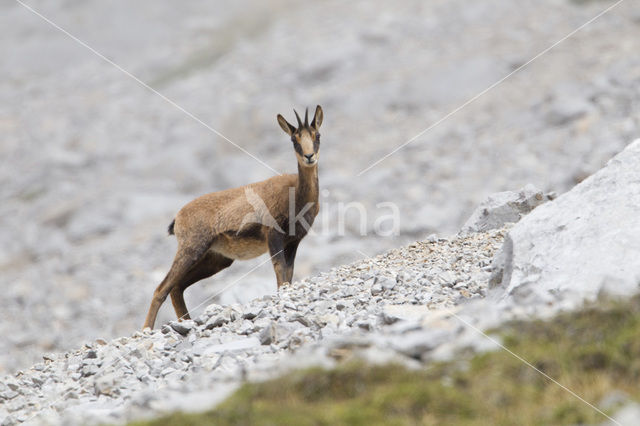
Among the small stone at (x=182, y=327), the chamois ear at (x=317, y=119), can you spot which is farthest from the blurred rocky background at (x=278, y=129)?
the small stone at (x=182, y=327)

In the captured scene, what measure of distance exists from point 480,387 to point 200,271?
691 cm

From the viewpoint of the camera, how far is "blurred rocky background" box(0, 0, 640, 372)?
22172 millimetres

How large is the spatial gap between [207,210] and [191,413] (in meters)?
6.09

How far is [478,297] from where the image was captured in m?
8.18

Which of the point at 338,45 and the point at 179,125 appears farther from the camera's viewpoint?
the point at 338,45

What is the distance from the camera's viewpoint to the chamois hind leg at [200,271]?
1131cm

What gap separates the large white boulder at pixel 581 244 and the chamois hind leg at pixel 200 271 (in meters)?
4.70

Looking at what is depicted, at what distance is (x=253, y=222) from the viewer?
10.8 m

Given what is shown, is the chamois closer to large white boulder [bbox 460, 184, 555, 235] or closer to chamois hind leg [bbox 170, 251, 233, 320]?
chamois hind leg [bbox 170, 251, 233, 320]

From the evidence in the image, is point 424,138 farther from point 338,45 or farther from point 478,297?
point 478,297

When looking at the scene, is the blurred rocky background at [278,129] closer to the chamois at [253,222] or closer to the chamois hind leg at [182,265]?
the chamois hind leg at [182,265]

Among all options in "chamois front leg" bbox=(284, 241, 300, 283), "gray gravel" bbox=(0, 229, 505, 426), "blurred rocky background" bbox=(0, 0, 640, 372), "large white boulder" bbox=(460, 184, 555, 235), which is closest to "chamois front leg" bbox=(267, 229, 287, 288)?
"chamois front leg" bbox=(284, 241, 300, 283)

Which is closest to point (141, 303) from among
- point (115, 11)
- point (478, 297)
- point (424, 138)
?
point (424, 138)

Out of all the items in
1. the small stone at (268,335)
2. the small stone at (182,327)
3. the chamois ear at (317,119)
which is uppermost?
the chamois ear at (317,119)
